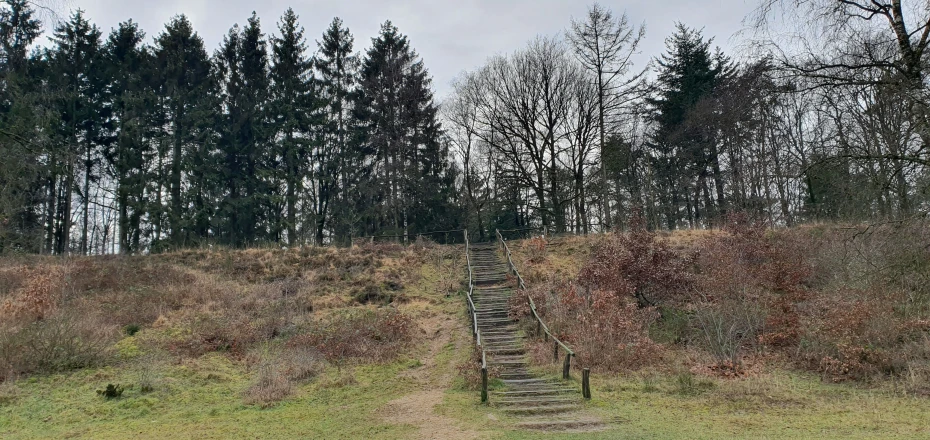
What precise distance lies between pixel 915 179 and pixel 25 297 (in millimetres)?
22192

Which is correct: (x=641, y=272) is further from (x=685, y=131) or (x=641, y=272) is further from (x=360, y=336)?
(x=685, y=131)

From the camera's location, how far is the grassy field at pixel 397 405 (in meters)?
8.98

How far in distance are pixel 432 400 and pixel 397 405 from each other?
0.80 m

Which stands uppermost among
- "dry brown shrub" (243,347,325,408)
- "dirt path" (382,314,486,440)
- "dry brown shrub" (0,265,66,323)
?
"dry brown shrub" (0,265,66,323)

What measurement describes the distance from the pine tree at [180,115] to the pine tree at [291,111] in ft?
14.3

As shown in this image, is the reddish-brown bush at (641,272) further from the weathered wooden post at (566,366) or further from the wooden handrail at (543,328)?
the weathered wooden post at (566,366)

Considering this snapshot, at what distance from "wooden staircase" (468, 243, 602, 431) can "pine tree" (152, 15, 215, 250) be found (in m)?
19.7

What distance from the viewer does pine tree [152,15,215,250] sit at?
31.3m

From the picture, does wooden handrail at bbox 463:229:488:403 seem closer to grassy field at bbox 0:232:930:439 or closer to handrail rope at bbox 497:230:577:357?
grassy field at bbox 0:232:930:439

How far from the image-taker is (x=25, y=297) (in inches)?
634

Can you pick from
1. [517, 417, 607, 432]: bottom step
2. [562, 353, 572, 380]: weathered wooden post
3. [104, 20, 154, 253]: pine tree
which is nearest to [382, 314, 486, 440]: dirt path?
[517, 417, 607, 432]: bottom step

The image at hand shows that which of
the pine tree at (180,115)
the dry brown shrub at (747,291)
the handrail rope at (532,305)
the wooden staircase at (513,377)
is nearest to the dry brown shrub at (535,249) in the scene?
the handrail rope at (532,305)

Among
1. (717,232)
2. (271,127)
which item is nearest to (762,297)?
(717,232)

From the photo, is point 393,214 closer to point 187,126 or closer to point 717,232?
point 187,126
